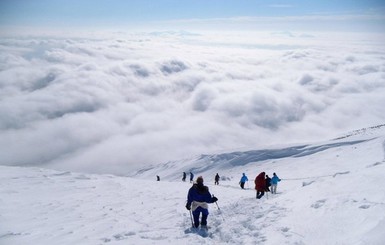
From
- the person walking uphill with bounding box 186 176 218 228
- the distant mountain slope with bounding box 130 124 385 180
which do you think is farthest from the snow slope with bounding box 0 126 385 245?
the distant mountain slope with bounding box 130 124 385 180

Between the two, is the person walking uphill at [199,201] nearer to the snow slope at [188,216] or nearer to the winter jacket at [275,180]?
the snow slope at [188,216]

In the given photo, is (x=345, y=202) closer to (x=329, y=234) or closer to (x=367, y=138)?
(x=329, y=234)

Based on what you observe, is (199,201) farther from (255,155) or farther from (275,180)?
(255,155)

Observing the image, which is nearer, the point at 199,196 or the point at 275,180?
the point at 199,196

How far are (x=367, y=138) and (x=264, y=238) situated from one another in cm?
4644

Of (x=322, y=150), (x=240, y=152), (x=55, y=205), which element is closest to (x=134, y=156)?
(x=240, y=152)

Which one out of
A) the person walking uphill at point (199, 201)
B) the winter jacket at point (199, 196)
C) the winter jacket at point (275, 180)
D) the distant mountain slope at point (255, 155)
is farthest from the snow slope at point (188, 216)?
the distant mountain slope at point (255, 155)

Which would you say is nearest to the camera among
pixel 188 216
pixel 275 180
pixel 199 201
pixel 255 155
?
pixel 199 201

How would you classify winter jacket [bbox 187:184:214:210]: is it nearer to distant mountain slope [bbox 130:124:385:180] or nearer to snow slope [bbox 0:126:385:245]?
snow slope [bbox 0:126:385:245]

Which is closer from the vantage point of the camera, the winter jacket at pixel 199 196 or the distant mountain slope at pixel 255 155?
the winter jacket at pixel 199 196

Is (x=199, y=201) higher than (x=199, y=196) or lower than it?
lower

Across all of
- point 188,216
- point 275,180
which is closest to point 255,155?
point 275,180

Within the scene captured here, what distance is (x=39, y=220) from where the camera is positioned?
39.0ft

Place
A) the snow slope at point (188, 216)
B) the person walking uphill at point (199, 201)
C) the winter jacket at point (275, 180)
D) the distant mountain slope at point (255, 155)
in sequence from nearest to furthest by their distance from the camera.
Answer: the snow slope at point (188, 216)
the person walking uphill at point (199, 201)
the winter jacket at point (275, 180)
the distant mountain slope at point (255, 155)
